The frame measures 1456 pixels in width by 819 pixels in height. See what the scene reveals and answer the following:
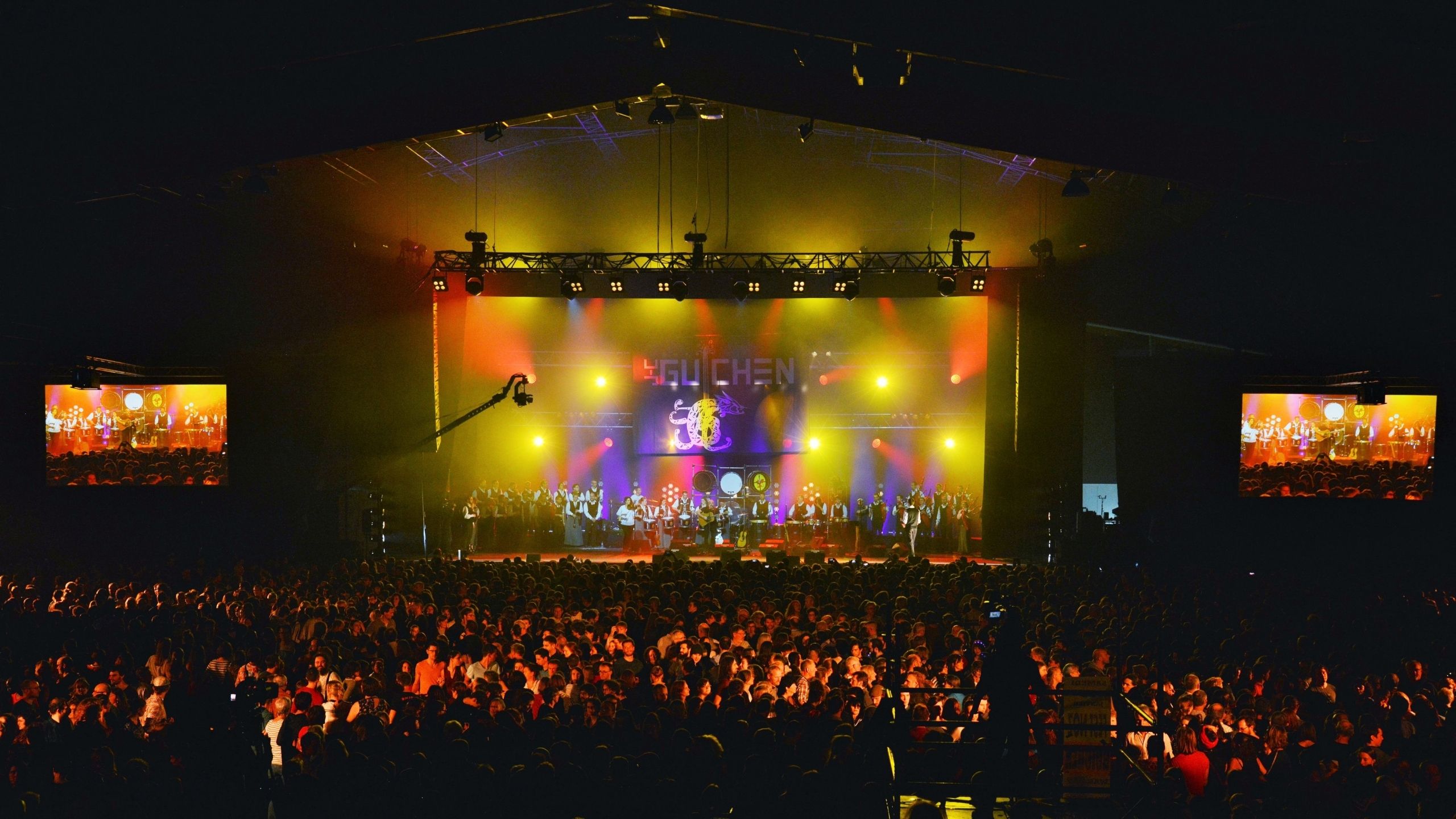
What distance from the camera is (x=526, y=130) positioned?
17.6m

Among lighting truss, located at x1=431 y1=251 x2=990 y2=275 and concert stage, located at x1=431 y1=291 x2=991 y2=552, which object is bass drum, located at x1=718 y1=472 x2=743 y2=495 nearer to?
concert stage, located at x1=431 y1=291 x2=991 y2=552

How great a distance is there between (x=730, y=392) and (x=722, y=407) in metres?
0.38

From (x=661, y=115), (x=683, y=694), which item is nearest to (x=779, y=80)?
(x=661, y=115)

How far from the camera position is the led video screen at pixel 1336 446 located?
1723 cm

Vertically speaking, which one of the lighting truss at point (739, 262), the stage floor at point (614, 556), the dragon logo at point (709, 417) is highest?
the lighting truss at point (739, 262)

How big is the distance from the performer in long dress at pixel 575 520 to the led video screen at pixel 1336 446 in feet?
43.9

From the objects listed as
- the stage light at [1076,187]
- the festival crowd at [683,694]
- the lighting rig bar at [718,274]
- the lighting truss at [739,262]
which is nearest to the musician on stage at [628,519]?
the lighting rig bar at [718,274]

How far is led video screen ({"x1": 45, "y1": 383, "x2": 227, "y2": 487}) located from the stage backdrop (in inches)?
199

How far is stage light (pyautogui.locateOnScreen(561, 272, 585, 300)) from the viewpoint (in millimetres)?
18578

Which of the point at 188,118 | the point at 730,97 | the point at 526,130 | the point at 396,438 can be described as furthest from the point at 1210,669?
the point at 396,438

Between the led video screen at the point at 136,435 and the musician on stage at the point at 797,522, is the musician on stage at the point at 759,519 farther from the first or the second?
the led video screen at the point at 136,435

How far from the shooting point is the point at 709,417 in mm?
22562

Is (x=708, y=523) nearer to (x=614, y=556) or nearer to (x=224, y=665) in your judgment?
(x=614, y=556)

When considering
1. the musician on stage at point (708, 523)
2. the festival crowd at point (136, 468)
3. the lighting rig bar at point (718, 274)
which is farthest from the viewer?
the musician on stage at point (708, 523)
